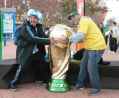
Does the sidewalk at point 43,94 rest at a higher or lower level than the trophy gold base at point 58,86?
lower

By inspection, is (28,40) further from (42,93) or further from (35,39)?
(42,93)

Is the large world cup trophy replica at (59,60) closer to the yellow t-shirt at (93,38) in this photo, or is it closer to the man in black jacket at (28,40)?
the man in black jacket at (28,40)

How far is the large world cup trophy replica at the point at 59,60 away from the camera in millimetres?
9211

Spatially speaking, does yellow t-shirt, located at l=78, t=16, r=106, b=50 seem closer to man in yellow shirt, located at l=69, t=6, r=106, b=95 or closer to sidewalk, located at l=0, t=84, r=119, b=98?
man in yellow shirt, located at l=69, t=6, r=106, b=95

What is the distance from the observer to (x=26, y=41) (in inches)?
364

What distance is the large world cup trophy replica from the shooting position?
9.21m

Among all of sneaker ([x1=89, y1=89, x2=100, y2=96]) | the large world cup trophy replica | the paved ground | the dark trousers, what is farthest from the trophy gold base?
the dark trousers

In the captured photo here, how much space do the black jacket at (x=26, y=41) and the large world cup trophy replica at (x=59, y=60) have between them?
28cm

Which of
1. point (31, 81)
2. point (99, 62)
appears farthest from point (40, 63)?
point (99, 62)

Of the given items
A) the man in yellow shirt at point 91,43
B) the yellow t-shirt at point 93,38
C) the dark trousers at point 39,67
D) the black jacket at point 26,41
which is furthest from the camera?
the dark trousers at point 39,67

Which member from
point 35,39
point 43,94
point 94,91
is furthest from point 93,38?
point 43,94

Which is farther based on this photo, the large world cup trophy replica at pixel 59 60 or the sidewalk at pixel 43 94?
the large world cup trophy replica at pixel 59 60

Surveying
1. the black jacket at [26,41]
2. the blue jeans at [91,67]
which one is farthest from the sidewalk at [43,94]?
the black jacket at [26,41]

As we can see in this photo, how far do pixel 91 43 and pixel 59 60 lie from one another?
0.82 m
